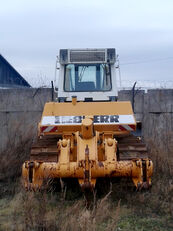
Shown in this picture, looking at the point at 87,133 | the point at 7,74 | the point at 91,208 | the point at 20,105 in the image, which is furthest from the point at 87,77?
the point at 7,74

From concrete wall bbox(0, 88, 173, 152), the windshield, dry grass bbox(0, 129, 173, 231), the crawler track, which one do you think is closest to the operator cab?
the windshield

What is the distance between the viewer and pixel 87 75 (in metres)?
7.66

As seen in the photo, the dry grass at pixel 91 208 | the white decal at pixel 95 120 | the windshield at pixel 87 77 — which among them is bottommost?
the dry grass at pixel 91 208

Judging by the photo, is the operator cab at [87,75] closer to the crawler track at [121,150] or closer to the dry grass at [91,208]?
the crawler track at [121,150]

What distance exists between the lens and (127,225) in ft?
15.5

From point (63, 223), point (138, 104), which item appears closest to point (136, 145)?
point (63, 223)

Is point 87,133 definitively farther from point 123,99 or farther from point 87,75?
point 123,99

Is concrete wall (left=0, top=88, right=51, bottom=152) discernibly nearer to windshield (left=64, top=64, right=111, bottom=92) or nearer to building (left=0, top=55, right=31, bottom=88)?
windshield (left=64, top=64, right=111, bottom=92)

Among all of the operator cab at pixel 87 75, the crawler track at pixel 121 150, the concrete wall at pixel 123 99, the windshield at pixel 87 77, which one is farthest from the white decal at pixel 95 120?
the concrete wall at pixel 123 99

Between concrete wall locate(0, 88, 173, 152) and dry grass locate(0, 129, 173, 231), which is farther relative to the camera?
concrete wall locate(0, 88, 173, 152)

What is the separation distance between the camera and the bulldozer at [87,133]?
533 centimetres

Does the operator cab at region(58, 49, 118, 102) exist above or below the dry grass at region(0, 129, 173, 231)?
above

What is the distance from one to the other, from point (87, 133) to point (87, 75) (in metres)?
2.33

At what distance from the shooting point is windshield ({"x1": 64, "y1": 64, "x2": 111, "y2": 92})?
756 centimetres
